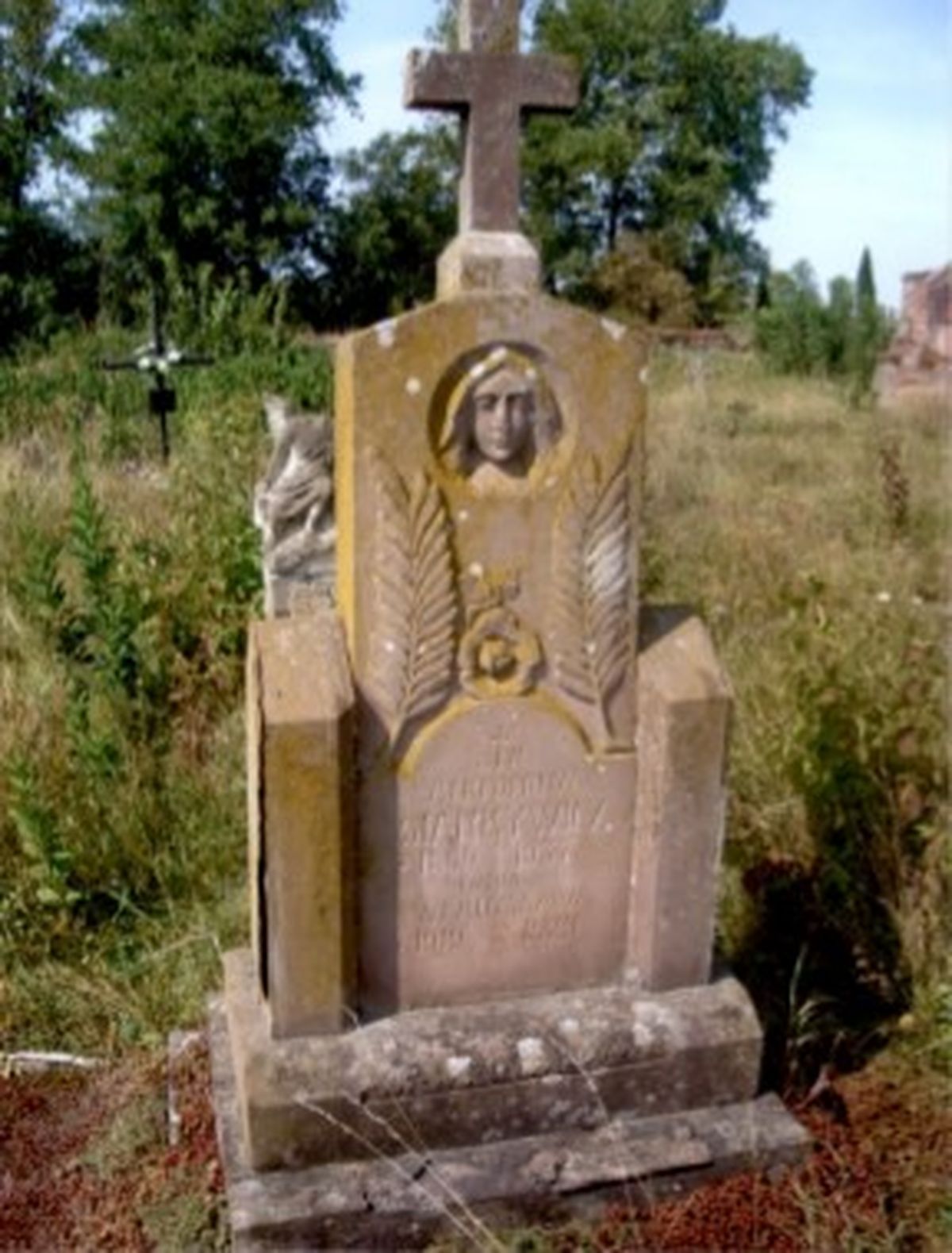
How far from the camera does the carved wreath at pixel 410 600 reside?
2.52 m

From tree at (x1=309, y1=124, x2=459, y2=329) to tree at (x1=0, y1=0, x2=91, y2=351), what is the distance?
6379 mm

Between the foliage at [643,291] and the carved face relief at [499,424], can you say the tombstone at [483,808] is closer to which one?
the carved face relief at [499,424]

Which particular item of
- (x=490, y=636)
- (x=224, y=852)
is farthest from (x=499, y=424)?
(x=224, y=852)

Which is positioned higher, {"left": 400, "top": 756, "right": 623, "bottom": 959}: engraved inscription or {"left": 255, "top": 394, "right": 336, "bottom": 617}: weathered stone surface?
{"left": 255, "top": 394, "right": 336, "bottom": 617}: weathered stone surface

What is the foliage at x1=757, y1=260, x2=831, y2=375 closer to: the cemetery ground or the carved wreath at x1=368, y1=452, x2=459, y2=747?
the cemetery ground

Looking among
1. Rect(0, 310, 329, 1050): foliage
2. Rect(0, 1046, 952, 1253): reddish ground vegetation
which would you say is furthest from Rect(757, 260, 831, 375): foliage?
Rect(0, 1046, 952, 1253): reddish ground vegetation

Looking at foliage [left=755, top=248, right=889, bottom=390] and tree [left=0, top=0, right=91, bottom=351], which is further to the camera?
tree [left=0, top=0, right=91, bottom=351]

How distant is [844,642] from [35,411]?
7617 mm

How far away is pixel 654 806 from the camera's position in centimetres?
277

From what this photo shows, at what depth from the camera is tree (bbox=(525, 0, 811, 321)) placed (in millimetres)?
40688

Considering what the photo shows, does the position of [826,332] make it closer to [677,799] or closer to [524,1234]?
[677,799]

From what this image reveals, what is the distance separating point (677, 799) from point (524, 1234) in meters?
0.97

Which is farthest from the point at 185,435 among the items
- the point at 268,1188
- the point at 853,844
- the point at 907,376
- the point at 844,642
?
the point at 907,376

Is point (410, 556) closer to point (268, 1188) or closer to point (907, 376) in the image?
point (268, 1188)
